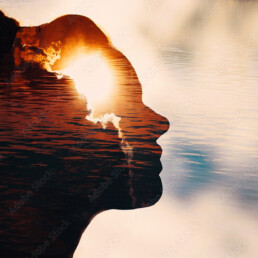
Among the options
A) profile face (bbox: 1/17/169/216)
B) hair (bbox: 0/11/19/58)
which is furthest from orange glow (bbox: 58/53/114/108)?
hair (bbox: 0/11/19/58)

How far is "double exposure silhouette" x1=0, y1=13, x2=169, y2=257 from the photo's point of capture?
1.80 m

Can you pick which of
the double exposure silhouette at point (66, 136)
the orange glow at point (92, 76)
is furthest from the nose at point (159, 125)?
the orange glow at point (92, 76)

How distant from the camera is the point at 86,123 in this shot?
3250mm

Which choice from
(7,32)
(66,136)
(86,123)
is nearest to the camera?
(66,136)

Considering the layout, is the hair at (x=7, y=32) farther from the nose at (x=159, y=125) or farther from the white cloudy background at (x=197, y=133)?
the nose at (x=159, y=125)

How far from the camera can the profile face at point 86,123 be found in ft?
7.07

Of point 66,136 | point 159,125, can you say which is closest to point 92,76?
point 159,125

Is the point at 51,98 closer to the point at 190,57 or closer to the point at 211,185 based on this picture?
the point at 190,57

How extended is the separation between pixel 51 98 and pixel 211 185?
231 cm

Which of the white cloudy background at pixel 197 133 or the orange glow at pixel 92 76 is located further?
the orange glow at pixel 92 76

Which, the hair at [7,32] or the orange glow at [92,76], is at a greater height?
the hair at [7,32]

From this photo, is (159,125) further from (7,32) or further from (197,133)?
(7,32)

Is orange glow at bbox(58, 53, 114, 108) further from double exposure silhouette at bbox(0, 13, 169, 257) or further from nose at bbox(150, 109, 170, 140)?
nose at bbox(150, 109, 170, 140)

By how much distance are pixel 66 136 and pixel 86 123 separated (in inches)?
14.5
